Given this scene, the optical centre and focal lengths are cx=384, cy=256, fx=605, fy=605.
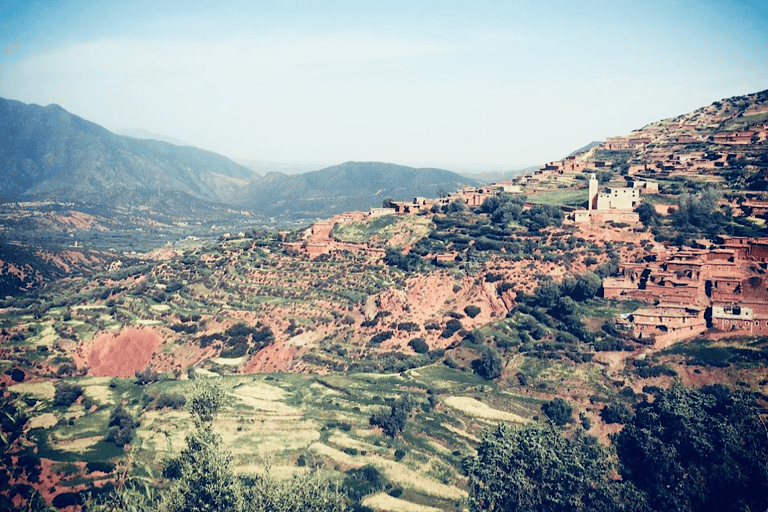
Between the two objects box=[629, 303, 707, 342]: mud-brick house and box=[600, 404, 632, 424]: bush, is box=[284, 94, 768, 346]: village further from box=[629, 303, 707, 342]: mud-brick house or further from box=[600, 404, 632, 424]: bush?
box=[600, 404, 632, 424]: bush

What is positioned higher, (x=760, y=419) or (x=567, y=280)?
(x=567, y=280)

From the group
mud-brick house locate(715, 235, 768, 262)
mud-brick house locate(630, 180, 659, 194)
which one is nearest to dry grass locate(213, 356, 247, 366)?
mud-brick house locate(715, 235, 768, 262)

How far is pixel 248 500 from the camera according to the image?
30.9 m

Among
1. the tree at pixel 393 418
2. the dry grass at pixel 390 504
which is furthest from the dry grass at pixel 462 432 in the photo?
the dry grass at pixel 390 504

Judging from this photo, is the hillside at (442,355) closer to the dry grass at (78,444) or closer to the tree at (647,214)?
the dry grass at (78,444)

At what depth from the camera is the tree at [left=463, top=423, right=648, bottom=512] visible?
31656 millimetres

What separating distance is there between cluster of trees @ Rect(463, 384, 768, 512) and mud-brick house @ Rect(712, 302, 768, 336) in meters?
8.17

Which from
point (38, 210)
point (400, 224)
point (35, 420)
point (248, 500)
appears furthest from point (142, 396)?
point (38, 210)

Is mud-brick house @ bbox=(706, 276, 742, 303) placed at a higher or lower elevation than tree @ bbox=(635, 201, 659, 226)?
lower

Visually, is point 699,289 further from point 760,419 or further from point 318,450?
point 318,450

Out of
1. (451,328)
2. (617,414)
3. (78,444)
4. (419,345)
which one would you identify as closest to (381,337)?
(419,345)

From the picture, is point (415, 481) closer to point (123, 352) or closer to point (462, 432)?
point (462, 432)

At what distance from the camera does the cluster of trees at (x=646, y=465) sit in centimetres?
3102

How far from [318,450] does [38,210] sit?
6513 inches
